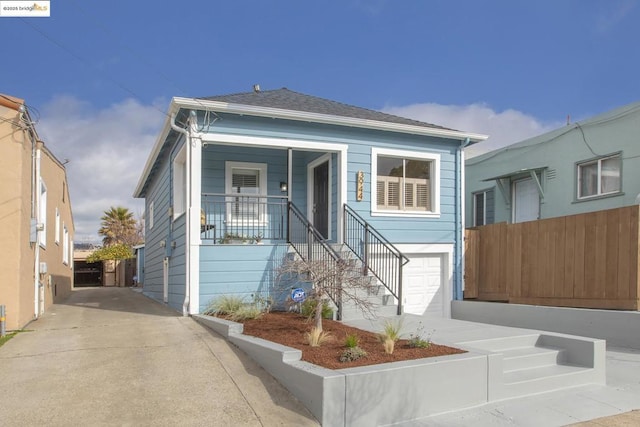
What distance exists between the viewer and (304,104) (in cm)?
1005

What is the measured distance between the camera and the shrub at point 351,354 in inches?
188

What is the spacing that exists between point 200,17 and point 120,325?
20.6ft

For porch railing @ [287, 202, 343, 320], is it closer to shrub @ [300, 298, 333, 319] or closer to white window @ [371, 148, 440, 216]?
shrub @ [300, 298, 333, 319]

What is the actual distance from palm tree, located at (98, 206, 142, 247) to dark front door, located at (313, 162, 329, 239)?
27937 mm

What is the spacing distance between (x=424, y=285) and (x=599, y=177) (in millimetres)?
5047

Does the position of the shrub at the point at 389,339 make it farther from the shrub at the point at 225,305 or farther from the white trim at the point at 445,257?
the white trim at the point at 445,257

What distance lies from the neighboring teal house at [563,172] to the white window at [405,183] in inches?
144

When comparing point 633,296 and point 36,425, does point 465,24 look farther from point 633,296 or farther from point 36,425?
point 36,425

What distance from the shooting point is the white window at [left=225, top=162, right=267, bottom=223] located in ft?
33.8

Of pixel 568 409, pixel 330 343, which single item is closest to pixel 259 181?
pixel 330 343

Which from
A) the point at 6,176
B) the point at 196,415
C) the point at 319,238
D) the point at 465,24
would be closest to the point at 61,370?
the point at 196,415

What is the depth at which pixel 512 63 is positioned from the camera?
11.7m

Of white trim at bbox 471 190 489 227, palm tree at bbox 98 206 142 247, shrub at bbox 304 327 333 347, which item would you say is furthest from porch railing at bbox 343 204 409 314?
palm tree at bbox 98 206 142 247

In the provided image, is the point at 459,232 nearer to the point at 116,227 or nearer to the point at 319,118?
the point at 319,118
